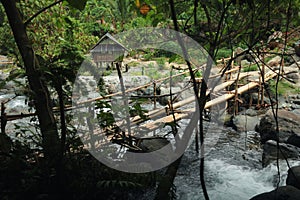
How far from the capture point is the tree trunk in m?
1.33

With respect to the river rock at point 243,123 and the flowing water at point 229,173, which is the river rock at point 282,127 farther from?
the river rock at point 243,123

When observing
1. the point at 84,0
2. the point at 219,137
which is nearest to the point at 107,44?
the point at 219,137

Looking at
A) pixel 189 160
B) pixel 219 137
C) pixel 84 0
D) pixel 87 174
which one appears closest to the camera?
pixel 84 0

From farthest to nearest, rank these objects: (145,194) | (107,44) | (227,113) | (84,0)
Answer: (107,44), (227,113), (145,194), (84,0)

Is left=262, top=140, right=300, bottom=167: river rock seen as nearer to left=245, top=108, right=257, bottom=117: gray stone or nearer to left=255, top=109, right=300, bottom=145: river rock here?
left=255, top=109, right=300, bottom=145: river rock

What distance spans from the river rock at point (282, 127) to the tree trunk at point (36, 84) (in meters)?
3.79

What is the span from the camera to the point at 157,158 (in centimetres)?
255

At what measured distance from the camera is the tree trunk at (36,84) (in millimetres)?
1330

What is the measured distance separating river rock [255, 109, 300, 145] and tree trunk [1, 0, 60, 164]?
3793 mm

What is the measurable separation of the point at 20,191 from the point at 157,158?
4.13ft

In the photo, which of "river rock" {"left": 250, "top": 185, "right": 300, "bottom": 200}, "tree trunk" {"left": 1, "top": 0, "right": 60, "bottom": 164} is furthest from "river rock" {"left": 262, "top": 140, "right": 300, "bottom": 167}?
"tree trunk" {"left": 1, "top": 0, "right": 60, "bottom": 164}

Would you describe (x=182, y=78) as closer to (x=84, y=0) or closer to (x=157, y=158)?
(x=157, y=158)

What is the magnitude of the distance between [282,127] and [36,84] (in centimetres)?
420

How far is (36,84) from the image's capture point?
1.42 m
